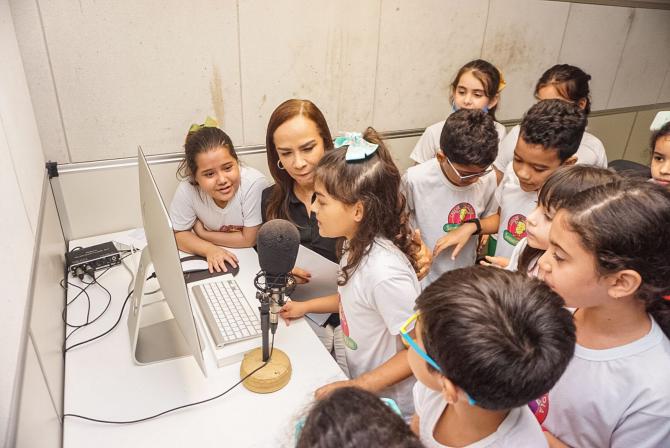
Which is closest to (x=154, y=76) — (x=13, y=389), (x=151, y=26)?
(x=151, y=26)

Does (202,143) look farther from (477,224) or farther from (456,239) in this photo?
(477,224)

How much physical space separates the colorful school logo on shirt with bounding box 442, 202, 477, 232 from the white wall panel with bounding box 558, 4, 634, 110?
1962mm

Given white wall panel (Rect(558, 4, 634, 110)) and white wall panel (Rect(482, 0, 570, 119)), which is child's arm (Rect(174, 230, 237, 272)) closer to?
white wall panel (Rect(482, 0, 570, 119))

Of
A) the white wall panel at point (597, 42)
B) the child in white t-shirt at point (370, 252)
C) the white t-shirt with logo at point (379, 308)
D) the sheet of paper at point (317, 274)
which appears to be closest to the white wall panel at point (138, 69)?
the sheet of paper at point (317, 274)

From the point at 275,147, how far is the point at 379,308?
826mm

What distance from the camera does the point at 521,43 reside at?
2.86m

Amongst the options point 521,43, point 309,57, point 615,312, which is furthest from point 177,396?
point 521,43

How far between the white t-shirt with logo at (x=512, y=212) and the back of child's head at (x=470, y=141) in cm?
20

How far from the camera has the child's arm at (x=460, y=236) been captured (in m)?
1.71

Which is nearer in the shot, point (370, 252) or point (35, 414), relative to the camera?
point (35, 414)

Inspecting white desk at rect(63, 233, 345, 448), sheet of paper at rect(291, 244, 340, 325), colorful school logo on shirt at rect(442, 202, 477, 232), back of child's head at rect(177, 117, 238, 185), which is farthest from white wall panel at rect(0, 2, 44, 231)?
colorful school logo on shirt at rect(442, 202, 477, 232)

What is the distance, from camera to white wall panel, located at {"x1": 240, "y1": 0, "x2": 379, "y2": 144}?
2027 mm

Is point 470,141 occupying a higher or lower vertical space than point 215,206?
higher

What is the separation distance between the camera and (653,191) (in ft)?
2.93
